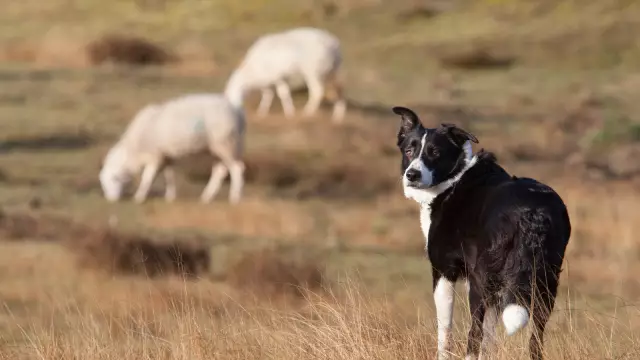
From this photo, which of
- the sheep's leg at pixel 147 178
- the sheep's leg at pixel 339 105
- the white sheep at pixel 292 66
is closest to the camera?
the sheep's leg at pixel 147 178

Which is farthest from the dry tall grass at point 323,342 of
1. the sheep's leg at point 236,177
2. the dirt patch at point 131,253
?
the sheep's leg at point 236,177

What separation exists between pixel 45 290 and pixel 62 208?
5135 millimetres

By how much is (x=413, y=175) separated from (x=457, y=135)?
0.39 metres

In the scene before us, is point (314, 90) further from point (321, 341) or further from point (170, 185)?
A: point (321, 341)

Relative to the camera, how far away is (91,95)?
30.5m

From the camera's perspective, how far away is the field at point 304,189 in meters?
7.80

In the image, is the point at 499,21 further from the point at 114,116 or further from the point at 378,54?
the point at 114,116

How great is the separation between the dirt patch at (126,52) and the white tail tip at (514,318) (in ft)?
106

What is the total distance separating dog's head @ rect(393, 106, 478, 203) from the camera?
786 cm

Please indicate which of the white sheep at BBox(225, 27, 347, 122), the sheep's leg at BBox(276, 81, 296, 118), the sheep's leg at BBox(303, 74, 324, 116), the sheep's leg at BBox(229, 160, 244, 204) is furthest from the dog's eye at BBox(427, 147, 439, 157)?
the sheep's leg at BBox(276, 81, 296, 118)

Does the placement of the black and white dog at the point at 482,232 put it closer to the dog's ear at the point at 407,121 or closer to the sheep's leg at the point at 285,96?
the dog's ear at the point at 407,121

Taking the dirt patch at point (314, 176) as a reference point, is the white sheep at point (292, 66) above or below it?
above

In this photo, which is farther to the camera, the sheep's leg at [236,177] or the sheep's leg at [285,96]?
the sheep's leg at [285,96]

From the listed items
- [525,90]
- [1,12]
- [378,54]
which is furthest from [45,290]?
[1,12]
